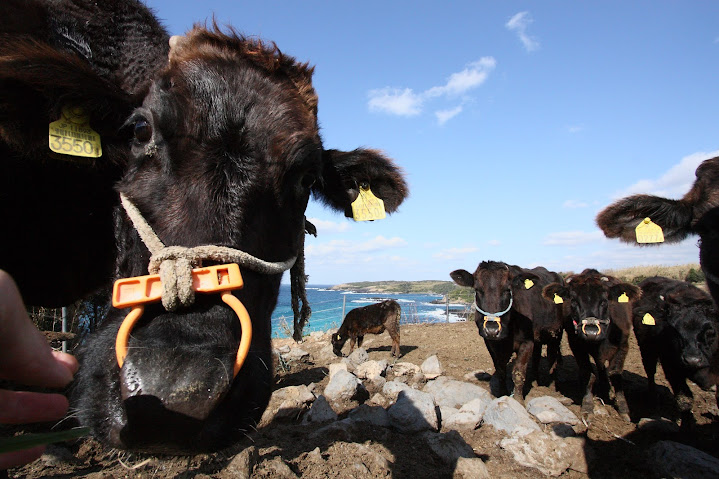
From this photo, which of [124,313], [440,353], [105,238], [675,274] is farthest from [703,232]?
[675,274]

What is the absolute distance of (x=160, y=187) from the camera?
1869 mm

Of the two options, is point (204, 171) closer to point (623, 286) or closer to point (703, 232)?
point (703, 232)

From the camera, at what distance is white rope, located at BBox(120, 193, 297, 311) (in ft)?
4.74

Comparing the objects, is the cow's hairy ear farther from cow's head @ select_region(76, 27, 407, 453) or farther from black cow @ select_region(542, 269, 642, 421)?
cow's head @ select_region(76, 27, 407, 453)

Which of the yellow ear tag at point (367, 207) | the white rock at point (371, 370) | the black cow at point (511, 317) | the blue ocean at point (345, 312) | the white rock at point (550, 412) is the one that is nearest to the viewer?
the yellow ear tag at point (367, 207)

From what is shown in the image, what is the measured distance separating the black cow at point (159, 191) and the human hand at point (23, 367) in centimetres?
37

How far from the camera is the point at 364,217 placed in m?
Result: 3.55

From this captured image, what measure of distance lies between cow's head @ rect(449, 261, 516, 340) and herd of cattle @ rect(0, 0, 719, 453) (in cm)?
332

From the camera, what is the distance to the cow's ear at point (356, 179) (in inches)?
128

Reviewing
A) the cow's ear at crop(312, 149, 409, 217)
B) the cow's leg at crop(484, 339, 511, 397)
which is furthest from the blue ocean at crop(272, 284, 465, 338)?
the cow's leg at crop(484, 339, 511, 397)

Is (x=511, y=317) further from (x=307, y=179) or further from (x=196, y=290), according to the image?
(x=196, y=290)

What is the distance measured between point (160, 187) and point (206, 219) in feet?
1.09

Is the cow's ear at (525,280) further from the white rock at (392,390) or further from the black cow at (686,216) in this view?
the white rock at (392,390)

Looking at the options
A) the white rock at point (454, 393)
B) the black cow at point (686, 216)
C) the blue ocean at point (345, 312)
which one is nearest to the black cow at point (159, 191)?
the blue ocean at point (345, 312)
